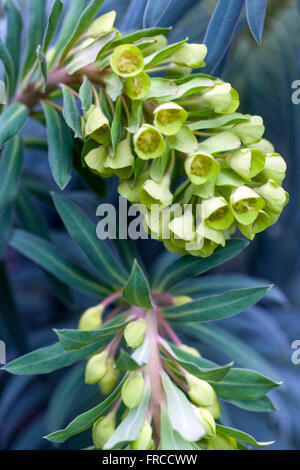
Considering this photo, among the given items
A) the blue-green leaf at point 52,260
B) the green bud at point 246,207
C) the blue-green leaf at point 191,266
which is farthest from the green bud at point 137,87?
the blue-green leaf at point 52,260

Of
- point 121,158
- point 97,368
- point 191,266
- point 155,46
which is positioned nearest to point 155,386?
point 97,368

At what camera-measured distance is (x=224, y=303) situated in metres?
1.00

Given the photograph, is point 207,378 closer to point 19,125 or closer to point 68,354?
point 68,354

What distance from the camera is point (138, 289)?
2.93ft

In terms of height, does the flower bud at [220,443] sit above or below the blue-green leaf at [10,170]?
below

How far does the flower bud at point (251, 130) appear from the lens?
848 millimetres

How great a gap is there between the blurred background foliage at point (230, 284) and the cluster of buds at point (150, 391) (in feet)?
0.84

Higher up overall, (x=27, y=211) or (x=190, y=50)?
(x=190, y=50)

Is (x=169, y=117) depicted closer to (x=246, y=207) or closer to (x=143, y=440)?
(x=246, y=207)

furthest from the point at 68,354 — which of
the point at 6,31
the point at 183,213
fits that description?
the point at 6,31

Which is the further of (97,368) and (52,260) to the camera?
(52,260)

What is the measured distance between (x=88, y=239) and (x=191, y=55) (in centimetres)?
43

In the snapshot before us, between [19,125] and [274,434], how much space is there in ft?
3.60

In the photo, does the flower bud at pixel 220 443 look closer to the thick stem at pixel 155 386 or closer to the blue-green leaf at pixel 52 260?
the thick stem at pixel 155 386
